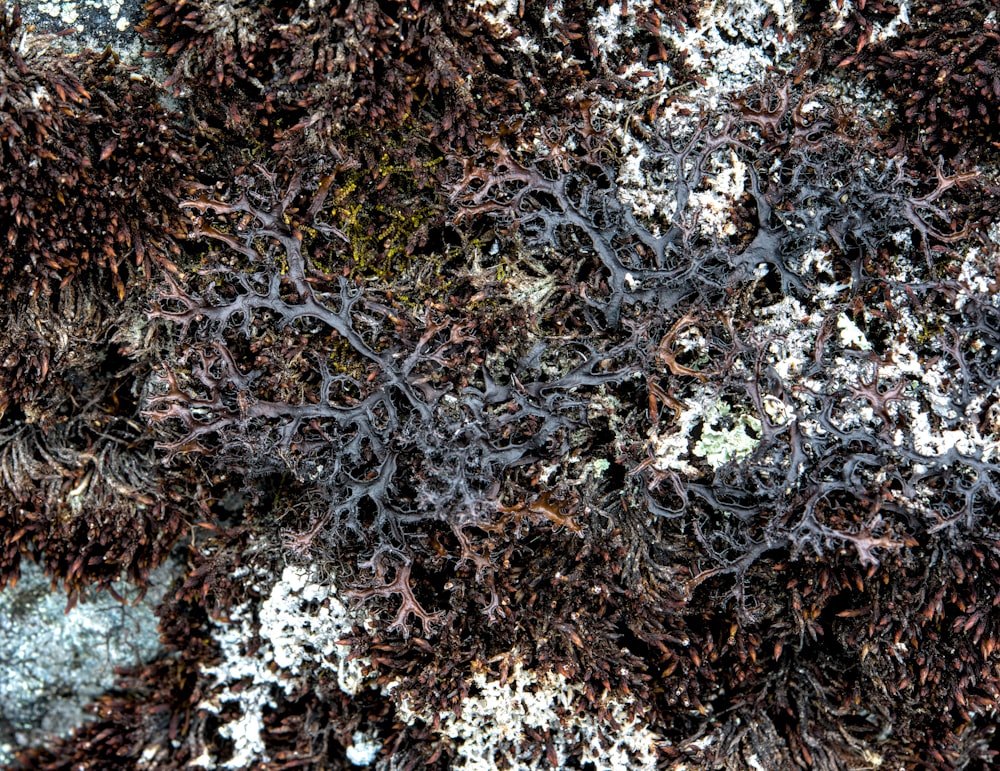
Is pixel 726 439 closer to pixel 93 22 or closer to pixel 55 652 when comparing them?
pixel 93 22

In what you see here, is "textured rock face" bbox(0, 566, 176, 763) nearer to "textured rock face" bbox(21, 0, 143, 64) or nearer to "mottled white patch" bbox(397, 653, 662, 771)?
"mottled white patch" bbox(397, 653, 662, 771)

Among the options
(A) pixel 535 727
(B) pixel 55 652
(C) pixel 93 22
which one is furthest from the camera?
(B) pixel 55 652

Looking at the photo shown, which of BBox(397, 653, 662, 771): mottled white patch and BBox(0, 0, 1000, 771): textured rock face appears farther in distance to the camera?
BBox(397, 653, 662, 771): mottled white patch

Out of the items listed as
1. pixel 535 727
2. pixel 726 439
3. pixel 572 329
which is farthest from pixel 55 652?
pixel 726 439

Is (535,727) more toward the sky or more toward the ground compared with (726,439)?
more toward the ground

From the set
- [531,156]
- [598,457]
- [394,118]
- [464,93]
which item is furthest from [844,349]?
[394,118]

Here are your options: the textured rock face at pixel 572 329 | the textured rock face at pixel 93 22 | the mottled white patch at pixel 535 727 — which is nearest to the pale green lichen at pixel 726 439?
the textured rock face at pixel 572 329

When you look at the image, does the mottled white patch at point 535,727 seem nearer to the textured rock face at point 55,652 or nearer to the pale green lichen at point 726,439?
the pale green lichen at point 726,439

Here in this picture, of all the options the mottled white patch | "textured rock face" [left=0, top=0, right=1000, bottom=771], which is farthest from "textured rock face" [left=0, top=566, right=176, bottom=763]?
the mottled white patch

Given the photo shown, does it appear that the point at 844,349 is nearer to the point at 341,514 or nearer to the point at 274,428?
the point at 341,514
